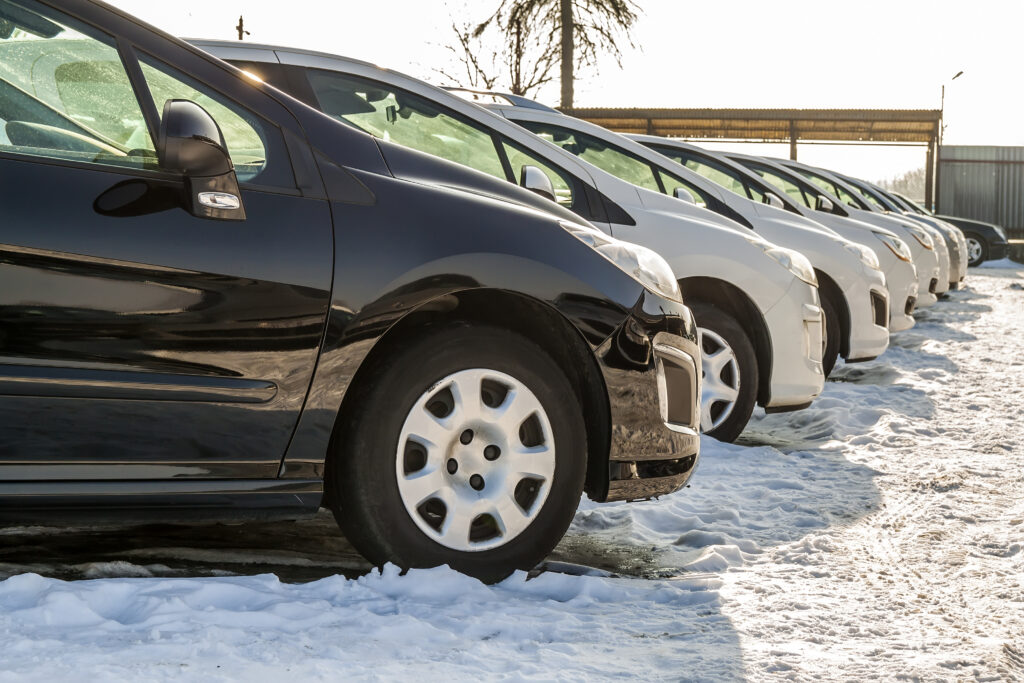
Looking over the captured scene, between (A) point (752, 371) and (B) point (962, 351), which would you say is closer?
(A) point (752, 371)

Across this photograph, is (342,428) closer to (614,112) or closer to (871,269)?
(871,269)

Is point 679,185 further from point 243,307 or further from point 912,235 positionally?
point 912,235

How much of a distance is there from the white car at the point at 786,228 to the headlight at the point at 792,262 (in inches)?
35.5

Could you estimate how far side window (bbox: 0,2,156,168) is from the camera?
3.22m

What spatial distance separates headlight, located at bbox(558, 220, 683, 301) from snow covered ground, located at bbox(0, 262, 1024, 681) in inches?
38.6

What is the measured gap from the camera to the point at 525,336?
3.72m

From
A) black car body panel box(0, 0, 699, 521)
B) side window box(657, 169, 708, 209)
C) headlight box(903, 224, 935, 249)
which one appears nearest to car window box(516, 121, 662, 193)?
side window box(657, 169, 708, 209)

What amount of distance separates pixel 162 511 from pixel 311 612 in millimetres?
492

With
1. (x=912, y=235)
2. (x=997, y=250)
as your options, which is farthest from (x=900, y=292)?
(x=997, y=250)

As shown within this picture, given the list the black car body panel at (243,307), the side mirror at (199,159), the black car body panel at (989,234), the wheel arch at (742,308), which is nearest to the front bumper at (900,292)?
the wheel arch at (742,308)

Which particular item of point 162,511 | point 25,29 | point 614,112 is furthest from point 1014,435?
point 614,112

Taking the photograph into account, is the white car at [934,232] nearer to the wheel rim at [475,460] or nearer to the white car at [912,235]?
the white car at [912,235]

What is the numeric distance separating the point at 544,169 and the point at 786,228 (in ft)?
9.91

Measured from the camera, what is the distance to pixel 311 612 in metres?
3.28
